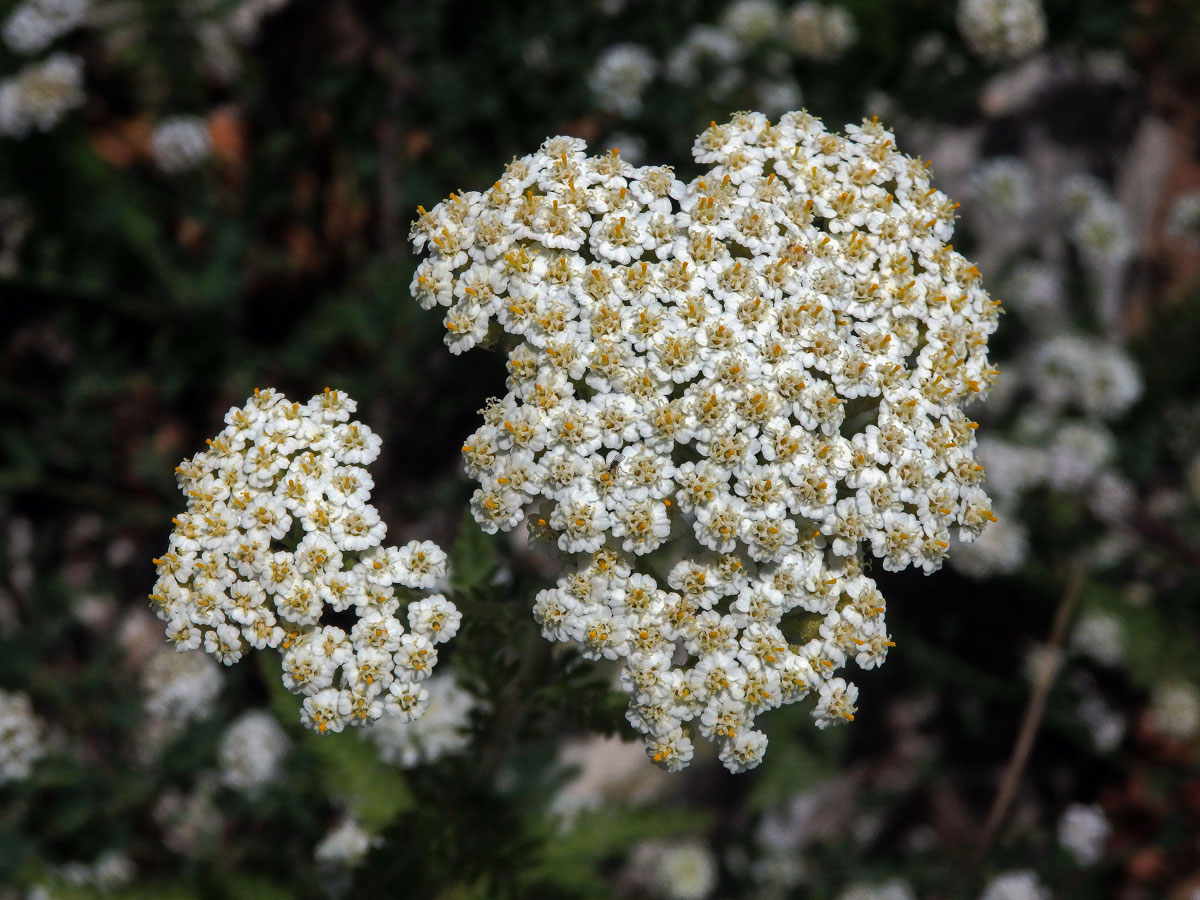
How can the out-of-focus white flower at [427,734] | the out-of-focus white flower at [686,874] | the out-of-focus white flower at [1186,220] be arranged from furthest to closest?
the out-of-focus white flower at [1186,220]
the out-of-focus white flower at [686,874]
the out-of-focus white flower at [427,734]

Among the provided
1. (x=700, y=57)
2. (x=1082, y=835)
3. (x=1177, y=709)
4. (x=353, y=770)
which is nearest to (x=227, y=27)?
(x=700, y=57)

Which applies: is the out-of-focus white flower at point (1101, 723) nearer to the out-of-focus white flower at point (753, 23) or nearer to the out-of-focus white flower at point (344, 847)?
the out-of-focus white flower at point (344, 847)

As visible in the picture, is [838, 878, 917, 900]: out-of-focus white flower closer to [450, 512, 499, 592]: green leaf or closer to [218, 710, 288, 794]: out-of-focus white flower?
[218, 710, 288, 794]: out-of-focus white flower

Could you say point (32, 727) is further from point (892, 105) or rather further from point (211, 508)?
point (892, 105)

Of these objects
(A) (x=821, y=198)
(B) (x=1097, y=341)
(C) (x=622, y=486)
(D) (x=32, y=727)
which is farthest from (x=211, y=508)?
(B) (x=1097, y=341)

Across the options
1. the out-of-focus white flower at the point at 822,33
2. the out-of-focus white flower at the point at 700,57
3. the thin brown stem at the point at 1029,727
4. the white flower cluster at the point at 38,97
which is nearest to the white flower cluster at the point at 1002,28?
the out-of-focus white flower at the point at 822,33

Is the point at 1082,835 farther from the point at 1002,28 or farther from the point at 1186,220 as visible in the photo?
the point at 1002,28
